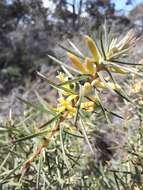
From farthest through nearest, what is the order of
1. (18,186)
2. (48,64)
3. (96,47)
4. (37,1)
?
A: 1. (37,1)
2. (48,64)
3. (18,186)
4. (96,47)

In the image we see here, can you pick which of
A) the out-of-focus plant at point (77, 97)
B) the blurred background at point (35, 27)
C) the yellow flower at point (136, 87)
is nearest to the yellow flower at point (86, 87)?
the out-of-focus plant at point (77, 97)

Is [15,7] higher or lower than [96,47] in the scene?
higher

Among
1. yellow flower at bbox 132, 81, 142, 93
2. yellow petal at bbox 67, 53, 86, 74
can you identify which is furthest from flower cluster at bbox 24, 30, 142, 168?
yellow flower at bbox 132, 81, 142, 93

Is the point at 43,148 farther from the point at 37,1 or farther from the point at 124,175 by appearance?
the point at 37,1

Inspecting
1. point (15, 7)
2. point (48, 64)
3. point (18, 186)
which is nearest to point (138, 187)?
point (18, 186)

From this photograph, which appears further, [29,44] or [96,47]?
[29,44]

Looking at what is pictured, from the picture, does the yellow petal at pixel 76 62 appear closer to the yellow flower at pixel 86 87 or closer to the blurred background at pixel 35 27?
the yellow flower at pixel 86 87

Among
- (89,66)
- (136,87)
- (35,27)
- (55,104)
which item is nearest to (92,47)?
(89,66)

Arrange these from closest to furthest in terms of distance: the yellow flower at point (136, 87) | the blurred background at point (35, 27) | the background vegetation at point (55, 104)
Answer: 1. the background vegetation at point (55, 104)
2. the yellow flower at point (136, 87)
3. the blurred background at point (35, 27)
